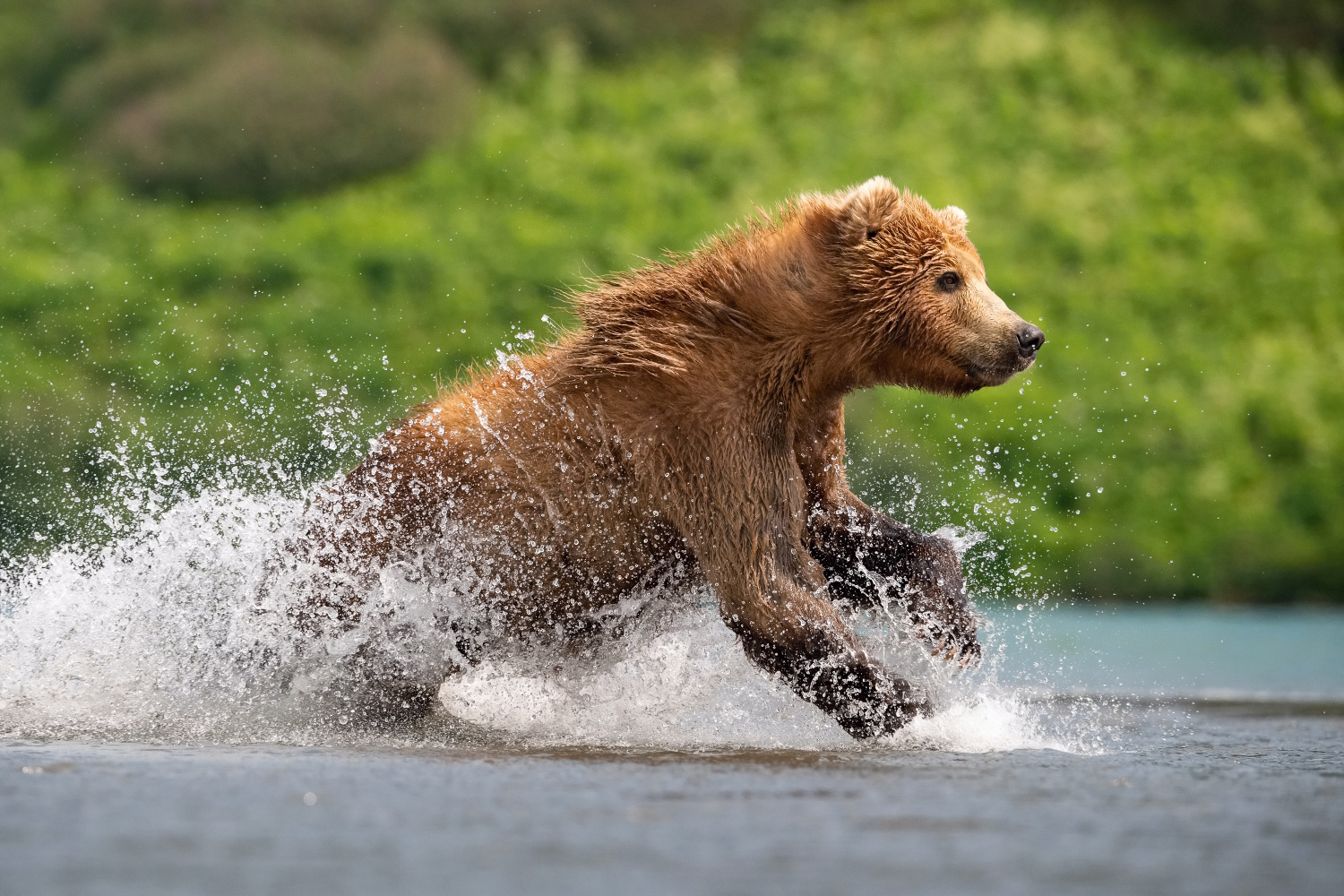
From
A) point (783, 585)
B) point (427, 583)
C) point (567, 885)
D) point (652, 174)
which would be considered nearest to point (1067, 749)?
point (783, 585)

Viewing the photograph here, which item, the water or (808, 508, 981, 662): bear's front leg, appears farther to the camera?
(808, 508, 981, 662): bear's front leg

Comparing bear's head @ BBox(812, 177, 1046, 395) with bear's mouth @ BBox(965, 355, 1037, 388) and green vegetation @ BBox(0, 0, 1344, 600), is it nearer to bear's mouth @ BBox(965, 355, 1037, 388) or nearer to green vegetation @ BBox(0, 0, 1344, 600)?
bear's mouth @ BBox(965, 355, 1037, 388)

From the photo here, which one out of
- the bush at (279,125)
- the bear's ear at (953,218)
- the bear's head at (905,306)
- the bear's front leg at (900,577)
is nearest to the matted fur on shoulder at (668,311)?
the bear's head at (905,306)

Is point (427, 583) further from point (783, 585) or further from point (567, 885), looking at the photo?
point (567, 885)

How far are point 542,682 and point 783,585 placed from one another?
3.51ft

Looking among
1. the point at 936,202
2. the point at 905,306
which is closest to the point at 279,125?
the point at 936,202

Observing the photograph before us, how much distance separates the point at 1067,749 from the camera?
18.0 ft

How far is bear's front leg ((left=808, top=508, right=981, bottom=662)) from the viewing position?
20.3ft

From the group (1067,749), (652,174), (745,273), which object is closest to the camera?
(1067,749)

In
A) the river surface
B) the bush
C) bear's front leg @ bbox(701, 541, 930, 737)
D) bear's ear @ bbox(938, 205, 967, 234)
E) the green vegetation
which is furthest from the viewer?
the bush

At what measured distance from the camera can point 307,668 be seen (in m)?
6.09

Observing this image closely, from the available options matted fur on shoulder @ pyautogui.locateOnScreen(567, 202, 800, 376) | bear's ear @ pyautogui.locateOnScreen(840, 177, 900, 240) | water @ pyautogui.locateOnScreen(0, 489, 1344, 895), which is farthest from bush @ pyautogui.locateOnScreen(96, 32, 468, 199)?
bear's ear @ pyautogui.locateOnScreen(840, 177, 900, 240)

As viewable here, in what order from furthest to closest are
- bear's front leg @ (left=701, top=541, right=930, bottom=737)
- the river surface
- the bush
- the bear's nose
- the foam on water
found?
the bush → the foam on water → the bear's nose → bear's front leg @ (left=701, top=541, right=930, bottom=737) → the river surface

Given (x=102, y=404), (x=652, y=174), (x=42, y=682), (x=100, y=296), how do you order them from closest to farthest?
(x=42, y=682)
(x=102, y=404)
(x=100, y=296)
(x=652, y=174)
